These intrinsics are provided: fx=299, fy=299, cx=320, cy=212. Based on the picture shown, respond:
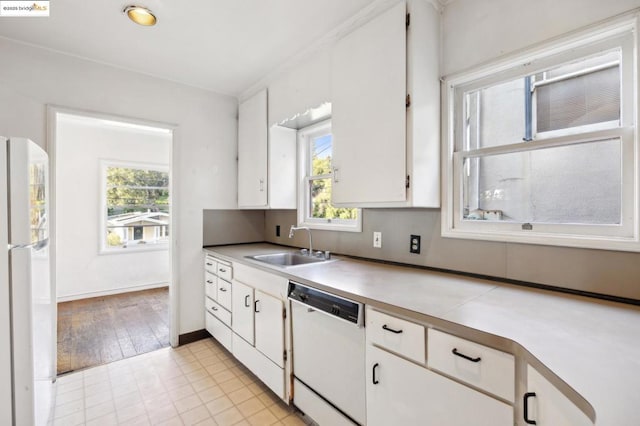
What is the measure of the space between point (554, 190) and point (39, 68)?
3.52 metres

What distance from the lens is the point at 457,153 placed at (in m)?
1.76

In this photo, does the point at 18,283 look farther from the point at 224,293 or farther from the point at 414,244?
the point at 414,244

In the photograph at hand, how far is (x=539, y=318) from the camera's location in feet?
3.51

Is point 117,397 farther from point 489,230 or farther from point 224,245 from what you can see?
point 489,230

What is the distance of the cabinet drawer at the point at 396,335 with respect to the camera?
115cm

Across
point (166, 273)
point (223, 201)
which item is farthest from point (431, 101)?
point (166, 273)

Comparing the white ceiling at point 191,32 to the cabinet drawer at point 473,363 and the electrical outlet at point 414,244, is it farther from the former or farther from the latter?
the cabinet drawer at point 473,363

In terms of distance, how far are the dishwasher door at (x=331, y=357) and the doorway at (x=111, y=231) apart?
202 cm

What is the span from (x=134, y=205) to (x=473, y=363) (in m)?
5.30

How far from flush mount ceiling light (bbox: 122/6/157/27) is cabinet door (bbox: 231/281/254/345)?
1.90 metres

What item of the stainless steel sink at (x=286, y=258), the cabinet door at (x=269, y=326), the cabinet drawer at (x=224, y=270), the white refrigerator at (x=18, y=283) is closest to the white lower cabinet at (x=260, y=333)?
the cabinet door at (x=269, y=326)

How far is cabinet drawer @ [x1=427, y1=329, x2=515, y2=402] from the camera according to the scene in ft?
3.05

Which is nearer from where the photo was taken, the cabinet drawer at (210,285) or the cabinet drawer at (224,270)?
the cabinet drawer at (224,270)

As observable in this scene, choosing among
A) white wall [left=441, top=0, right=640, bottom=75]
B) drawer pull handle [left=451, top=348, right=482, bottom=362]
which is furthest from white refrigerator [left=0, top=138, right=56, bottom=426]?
white wall [left=441, top=0, right=640, bottom=75]
